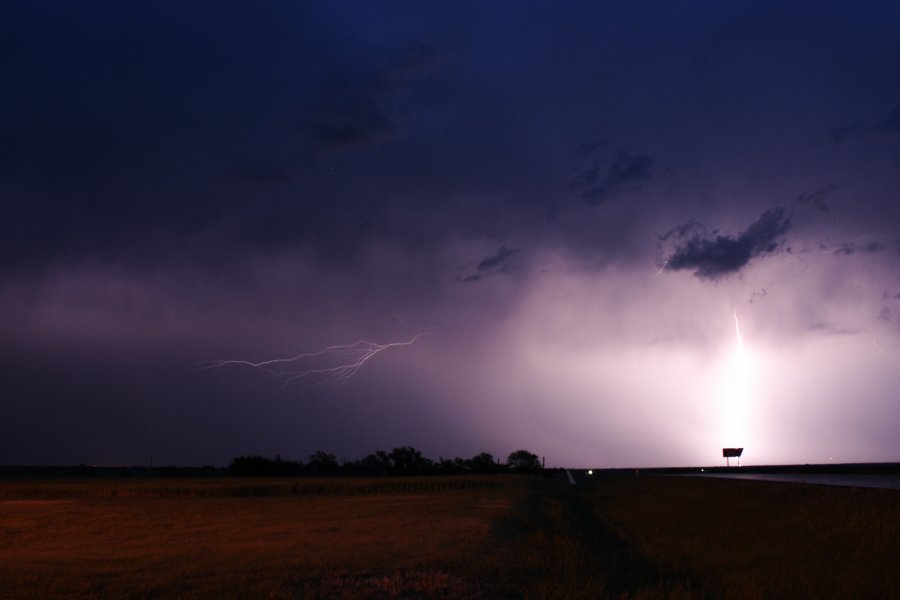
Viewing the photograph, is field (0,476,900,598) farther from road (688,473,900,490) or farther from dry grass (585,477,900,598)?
road (688,473,900,490)

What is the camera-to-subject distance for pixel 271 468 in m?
135

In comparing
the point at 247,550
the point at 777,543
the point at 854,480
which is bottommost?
the point at 247,550

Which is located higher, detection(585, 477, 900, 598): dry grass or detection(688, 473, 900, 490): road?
detection(688, 473, 900, 490): road

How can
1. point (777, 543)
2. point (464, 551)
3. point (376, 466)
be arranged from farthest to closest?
point (376, 466), point (777, 543), point (464, 551)

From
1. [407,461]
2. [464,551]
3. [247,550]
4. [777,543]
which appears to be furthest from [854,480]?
[407,461]

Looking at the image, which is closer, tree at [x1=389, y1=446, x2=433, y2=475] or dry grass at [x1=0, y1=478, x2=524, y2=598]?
dry grass at [x1=0, y1=478, x2=524, y2=598]

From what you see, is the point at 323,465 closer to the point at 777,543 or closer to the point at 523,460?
the point at 523,460

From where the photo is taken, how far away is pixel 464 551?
22094 millimetres

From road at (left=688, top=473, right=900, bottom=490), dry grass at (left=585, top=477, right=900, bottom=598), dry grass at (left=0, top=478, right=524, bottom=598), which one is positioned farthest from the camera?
road at (left=688, top=473, right=900, bottom=490)

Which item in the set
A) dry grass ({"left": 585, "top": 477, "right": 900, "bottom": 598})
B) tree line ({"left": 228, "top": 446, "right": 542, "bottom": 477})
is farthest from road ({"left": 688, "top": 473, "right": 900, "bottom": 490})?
tree line ({"left": 228, "top": 446, "right": 542, "bottom": 477})

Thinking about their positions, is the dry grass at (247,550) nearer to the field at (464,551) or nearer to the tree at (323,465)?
the field at (464,551)

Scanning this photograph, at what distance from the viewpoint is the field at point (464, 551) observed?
17531 millimetres

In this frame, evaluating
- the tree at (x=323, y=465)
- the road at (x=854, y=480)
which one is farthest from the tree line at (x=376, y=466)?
the road at (x=854, y=480)

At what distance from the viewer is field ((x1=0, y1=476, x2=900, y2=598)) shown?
1753 cm
